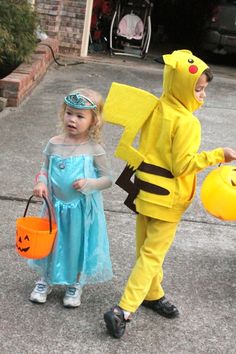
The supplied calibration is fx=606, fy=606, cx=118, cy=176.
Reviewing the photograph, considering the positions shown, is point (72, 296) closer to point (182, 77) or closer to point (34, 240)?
point (34, 240)

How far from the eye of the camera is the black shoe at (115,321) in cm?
298

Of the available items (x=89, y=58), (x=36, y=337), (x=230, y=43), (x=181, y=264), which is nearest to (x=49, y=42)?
(x=89, y=58)

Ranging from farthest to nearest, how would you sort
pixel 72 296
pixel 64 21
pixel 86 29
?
pixel 86 29, pixel 64 21, pixel 72 296

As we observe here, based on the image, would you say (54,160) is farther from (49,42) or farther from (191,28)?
(191,28)

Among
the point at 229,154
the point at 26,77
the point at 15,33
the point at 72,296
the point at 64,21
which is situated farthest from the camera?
the point at 64,21

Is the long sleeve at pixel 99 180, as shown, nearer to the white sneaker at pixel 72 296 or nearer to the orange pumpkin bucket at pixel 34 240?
the orange pumpkin bucket at pixel 34 240

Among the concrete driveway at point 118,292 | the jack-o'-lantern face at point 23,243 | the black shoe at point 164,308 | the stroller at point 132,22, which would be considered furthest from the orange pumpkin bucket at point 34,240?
the stroller at point 132,22

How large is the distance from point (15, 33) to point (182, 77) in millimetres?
5233

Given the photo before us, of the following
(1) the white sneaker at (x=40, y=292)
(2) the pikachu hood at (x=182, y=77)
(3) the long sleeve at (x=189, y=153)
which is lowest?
(1) the white sneaker at (x=40, y=292)

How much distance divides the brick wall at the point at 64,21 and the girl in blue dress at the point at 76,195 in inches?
275

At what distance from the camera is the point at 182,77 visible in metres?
2.91

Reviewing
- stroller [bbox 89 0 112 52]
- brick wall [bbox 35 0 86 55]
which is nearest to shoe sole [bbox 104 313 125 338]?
brick wall [bbox 35 0 86 55]

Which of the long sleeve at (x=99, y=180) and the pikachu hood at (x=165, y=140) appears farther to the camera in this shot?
the long sleeve at (x=99, y=180)

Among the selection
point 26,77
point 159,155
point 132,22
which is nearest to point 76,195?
point 159,155
